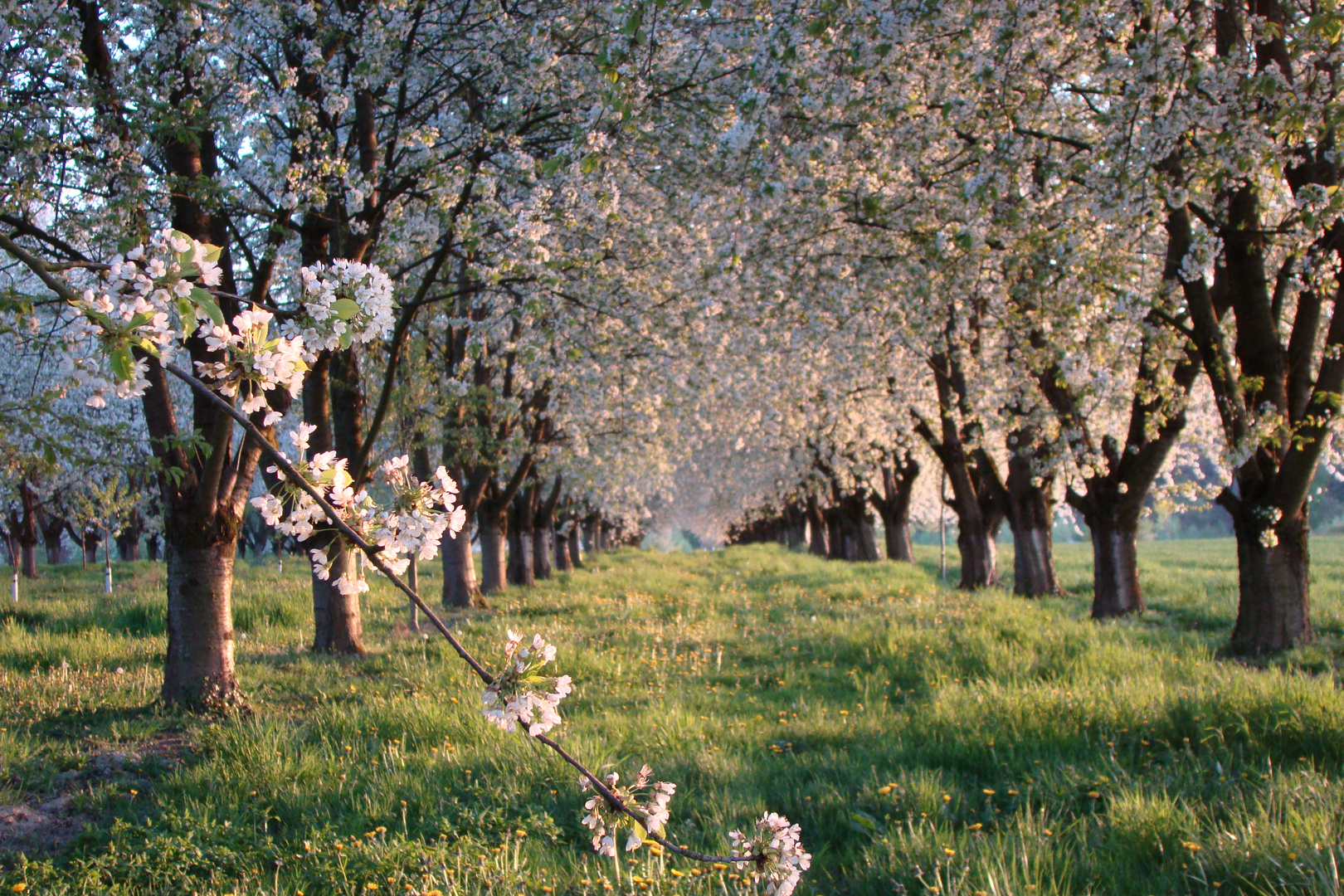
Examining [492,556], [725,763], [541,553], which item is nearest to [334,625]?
[725,763]

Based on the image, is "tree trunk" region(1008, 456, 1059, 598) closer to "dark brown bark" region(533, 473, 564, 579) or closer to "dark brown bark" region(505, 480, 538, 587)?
"dark brown bark" region(505, 480, 538, 587)

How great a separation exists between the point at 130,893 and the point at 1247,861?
5.17 metres

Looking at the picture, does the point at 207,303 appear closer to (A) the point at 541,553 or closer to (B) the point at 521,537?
(B) the point at 521,537

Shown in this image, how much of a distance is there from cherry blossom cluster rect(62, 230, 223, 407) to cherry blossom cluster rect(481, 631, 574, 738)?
1022mm

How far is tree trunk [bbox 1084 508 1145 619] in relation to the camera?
1308cm

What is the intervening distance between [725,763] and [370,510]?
14.4 feet

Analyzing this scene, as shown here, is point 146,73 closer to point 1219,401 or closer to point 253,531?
point 1219,401

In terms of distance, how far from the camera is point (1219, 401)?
8.93m

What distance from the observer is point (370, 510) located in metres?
2.11

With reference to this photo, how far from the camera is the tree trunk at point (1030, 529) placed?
1645 centimetres

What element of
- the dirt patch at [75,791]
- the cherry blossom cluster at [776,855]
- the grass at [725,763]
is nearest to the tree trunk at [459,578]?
the grass at [725,763]

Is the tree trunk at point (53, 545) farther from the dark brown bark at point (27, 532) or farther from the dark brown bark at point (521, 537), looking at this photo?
the dark brown bark at point (521, 537)

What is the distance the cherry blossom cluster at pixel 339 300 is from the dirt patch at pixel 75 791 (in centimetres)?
436

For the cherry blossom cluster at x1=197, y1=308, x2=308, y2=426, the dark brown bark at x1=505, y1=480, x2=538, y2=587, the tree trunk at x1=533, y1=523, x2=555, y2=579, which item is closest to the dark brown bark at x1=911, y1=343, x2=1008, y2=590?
the dark brown bark at x1=505, y1=480, x2=538, y2=587
